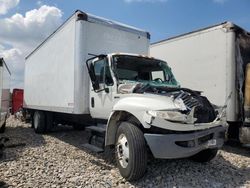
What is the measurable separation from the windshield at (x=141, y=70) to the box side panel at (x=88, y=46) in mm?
1216

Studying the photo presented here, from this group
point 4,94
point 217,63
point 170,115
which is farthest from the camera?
point 4,94

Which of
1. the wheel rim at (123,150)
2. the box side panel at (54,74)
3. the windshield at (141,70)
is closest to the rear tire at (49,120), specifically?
the box side panel at (54,74)

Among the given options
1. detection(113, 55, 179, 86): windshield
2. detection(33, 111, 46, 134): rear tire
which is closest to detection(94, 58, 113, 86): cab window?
detection(113, 55, 179, 86): windshield

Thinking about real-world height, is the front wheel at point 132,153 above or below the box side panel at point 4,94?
below

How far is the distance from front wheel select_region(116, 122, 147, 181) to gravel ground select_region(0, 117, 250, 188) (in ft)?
0.75

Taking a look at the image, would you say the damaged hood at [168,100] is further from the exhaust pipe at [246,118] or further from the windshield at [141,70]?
the exhaust pipe at [246,118]

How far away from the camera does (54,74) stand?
9812 millimetres

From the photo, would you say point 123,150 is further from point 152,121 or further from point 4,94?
point 4,94

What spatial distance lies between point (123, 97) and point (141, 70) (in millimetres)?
1432

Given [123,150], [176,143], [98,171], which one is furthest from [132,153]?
[98,171]

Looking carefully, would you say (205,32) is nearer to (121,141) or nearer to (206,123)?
(206,123)

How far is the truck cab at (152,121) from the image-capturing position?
5.14 meters

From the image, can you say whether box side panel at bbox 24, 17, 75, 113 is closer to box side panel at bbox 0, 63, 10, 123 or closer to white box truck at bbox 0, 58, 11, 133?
box side panel at bbox 0, 63, 10, 123

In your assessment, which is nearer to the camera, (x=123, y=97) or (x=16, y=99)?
(x=123, y=97)
